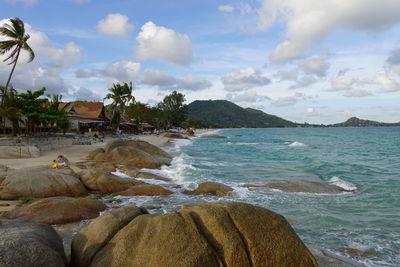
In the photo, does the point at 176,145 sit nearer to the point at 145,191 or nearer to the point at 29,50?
the point at 29,50

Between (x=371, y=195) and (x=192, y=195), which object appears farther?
(x=371, y=195)

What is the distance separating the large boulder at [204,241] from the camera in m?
4.91

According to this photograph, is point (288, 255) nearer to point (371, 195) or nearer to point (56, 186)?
point (56, 186)

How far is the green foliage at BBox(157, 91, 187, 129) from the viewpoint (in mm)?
91000

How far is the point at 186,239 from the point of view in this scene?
5.06 meters

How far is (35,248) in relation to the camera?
4199 mm

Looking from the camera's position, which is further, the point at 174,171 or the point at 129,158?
the point at 129,158

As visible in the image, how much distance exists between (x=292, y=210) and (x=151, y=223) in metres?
7.61

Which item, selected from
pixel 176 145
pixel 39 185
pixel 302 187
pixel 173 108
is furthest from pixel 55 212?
pixel 173 108

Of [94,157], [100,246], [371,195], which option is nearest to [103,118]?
[94,157]

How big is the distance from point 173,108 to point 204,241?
87630 mm

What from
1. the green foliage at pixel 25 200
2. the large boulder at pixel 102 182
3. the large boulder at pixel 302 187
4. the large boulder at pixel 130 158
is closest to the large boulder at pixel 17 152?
the large boulder at pixel 130 158

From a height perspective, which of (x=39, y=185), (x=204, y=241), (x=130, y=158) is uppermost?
(x=204, y=241)

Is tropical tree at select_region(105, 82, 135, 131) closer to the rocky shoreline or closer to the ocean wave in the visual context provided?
the ocean wave
